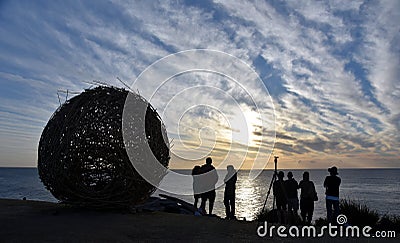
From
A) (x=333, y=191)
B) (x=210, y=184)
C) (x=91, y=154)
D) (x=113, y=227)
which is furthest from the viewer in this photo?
(x=210, y=184)

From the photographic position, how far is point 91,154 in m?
8.74

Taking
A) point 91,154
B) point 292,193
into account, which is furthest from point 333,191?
point 91,154

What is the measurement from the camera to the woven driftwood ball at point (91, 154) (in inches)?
344

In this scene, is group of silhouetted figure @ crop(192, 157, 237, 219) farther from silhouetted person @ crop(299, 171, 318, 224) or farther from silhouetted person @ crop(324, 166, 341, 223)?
silhouetted person @ crop(324, 166, 341, 223)

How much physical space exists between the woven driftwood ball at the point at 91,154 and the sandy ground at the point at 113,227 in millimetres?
564

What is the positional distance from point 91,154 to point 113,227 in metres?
2.00

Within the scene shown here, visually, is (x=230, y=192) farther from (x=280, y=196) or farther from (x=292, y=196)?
(x=292, y=196)

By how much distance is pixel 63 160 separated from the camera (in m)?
8.73

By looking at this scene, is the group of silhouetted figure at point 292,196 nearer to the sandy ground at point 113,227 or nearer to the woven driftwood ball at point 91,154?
the sandy ground at point 113,227

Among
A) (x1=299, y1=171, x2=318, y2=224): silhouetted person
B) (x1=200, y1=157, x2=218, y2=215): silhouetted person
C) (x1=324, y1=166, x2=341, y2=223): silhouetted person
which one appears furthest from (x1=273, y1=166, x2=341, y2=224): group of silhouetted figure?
(x1=200, y1=157, x2=218, y2=215): silhouetted person

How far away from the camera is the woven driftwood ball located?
28.7 feet

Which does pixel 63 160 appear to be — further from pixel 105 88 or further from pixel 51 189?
pixel 105 88

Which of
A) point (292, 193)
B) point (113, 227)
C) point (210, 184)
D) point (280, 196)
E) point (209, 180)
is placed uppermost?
point (209, 180)

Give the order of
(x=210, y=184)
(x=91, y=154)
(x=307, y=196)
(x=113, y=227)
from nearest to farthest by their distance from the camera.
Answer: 1. (x=113, y=227)
2. (x=91, y=154)
3. (x=307, y=196)
4. (x=210, y=184)
